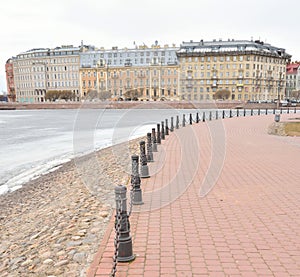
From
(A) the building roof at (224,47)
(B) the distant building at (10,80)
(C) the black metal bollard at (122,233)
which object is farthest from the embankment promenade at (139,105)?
(C) the black metal bollard at (122,233)

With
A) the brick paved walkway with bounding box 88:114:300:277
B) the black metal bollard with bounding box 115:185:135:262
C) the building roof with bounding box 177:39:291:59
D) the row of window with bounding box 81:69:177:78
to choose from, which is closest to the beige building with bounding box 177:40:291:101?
the building roof with bounding box 177:39:291:59

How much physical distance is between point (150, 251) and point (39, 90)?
113 m

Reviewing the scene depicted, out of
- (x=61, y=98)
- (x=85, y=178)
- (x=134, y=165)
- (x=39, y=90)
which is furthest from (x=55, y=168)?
(x=39, y=90)

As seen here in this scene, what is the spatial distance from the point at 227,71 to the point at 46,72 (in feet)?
200

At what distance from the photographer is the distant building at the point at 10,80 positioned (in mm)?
121562

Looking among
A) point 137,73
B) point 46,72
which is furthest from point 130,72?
point 46,72

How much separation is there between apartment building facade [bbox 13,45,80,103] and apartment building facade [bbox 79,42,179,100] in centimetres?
487

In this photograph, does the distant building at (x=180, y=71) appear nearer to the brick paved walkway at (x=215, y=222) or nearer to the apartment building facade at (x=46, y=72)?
the apartment building facade at (x=46, y=72)

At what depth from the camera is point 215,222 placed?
499cm

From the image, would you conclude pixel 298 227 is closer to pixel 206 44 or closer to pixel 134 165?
pixel 134 165

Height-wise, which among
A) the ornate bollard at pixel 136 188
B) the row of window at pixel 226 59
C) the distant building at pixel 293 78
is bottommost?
the ornate bollard at pixel 136 188

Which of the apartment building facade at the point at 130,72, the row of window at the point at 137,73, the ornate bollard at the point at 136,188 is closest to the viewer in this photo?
the ornate bollard at the point at 136,188

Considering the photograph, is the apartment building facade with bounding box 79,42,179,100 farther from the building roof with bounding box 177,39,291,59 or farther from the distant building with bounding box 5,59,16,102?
the distant building with bounding box 5,59,16,102

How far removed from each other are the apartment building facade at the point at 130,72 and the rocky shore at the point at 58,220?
7427 centimetres
